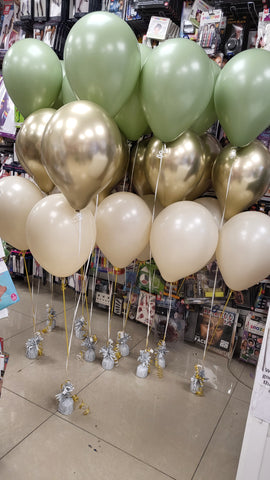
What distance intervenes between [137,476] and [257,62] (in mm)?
1641

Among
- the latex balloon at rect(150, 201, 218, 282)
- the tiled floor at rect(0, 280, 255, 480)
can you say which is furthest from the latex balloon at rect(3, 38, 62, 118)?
the tiled floor at rect(0, 280, 255, 480)

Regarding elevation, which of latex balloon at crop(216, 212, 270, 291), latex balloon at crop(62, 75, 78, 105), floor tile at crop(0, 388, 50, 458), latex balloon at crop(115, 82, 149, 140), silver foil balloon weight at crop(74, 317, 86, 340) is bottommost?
silver foil balloon weight at crop(74, 317, 86, 340)

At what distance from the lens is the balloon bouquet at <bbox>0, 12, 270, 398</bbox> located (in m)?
1.17

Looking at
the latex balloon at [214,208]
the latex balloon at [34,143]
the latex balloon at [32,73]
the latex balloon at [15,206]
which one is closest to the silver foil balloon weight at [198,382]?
the latex balloon at [214,208]

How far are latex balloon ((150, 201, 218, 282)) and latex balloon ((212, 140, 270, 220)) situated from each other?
19 cm

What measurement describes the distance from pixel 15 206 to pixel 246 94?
107 centimetres

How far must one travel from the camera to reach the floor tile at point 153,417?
1372 mm

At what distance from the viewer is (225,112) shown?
1293 mm

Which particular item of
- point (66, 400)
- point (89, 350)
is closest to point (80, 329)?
point (89, 350)

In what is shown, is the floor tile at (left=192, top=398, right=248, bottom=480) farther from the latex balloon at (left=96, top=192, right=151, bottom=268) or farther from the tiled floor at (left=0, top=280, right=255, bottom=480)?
the latex balloon at (left=96, top=192, right=151, bottom=268)

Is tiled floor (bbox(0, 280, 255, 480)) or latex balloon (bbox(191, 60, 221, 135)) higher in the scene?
latex balloon (bbox(191, 60, 221, 135))

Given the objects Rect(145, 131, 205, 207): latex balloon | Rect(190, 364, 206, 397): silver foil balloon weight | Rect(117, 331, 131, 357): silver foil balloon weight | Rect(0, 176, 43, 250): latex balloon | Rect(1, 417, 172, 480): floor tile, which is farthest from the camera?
Rect(117, 331, 131, 357): silver foil balloon weight

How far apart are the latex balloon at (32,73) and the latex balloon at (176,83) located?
49cm

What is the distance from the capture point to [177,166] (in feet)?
4.42
